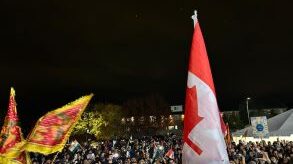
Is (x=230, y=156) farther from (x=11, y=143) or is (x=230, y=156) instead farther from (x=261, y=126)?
(x=11, y=143)

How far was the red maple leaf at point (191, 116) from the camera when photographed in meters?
5.70

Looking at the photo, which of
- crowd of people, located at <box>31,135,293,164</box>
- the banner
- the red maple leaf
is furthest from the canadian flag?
the banner

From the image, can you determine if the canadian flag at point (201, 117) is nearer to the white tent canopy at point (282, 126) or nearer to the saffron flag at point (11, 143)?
the saffron flag at point (11, 143)

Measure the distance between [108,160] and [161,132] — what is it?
245 ft

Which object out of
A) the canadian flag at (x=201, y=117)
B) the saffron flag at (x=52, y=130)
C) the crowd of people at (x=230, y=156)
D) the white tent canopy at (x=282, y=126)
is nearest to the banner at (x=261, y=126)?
the crowd of people at (x=230, y=156)

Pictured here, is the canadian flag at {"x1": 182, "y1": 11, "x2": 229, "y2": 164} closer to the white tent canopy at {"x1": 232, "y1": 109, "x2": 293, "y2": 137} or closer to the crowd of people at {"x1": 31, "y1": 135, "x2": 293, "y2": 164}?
the crowd of people at {"x1": 31, "y1": 135, "x2": 293, "y2": 164}

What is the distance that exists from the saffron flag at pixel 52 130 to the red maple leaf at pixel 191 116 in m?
1.81

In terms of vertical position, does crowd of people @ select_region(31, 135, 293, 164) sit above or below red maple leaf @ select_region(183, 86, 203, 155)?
below

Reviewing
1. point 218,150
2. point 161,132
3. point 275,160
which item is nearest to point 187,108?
point 218,150

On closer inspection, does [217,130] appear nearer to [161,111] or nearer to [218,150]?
[218,150]

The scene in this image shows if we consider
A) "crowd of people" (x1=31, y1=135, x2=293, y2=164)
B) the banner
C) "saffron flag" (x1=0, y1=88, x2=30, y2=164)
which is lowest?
"crowd of people" (x1=31, y1=135, x2=293, y2=164)

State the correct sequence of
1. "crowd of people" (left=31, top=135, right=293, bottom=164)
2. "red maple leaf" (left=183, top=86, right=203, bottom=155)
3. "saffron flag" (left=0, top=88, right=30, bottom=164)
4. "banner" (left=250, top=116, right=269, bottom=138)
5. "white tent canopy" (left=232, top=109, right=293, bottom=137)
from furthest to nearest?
"white tent canopy" (left=232, top=109, right=293, bottom=137) < "banner" (left=250, top=116, right=269, bottom=138) < "crowd of people" (left=31, top=135, right=293, bottom=164) < "saffron flag" (left=0, top=88, right=30, bottom=164) < "red maple leaf" (left=183, top=86, right=203, bottom=155)

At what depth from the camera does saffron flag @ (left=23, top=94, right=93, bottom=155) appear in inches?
244

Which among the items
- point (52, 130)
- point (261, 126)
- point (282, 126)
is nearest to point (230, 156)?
point (261, 126)
